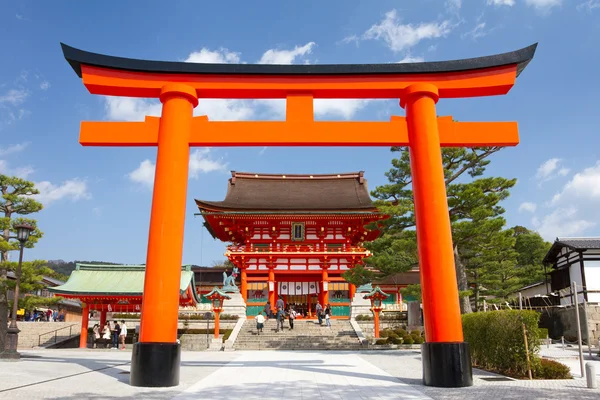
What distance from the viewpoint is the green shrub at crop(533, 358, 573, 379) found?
33.1 feet

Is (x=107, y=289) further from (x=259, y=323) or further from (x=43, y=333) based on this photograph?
(x=259, y=323)

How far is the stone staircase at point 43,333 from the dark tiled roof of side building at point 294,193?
391 inches

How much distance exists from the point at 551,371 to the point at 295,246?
20176 mm

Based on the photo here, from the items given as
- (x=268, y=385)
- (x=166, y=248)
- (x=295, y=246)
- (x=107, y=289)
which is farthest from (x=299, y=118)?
(x=295, y=246)

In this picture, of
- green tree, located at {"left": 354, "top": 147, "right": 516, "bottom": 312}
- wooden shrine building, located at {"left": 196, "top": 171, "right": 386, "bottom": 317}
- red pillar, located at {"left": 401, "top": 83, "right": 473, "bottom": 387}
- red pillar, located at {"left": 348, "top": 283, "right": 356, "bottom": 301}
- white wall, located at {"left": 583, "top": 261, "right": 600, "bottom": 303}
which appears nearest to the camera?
red pillar, located at {"left": 401, "top": 83, "right": 473, "bottom": 387}

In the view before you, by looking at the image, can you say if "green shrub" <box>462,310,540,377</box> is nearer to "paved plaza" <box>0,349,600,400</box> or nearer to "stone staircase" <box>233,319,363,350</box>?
"paved plaza" <box>0,349,600,400</box>

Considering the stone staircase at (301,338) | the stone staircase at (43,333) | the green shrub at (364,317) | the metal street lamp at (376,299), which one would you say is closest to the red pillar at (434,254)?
the stone staircase at (301,338)

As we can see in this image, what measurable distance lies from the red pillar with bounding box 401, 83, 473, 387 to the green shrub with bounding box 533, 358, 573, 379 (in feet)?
9.55

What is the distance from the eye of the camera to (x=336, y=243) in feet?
98.8

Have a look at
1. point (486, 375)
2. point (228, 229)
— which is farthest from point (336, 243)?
point (486, 375)

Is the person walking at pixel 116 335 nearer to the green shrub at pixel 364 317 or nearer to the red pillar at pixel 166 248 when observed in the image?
the green shrub at pixel 364 317

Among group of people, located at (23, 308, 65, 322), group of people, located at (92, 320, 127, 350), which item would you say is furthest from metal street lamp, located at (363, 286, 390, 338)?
group of people, located at (23, 308, 65, 322)

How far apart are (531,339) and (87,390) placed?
29.5 feet

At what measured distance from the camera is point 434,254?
29.2 feet
